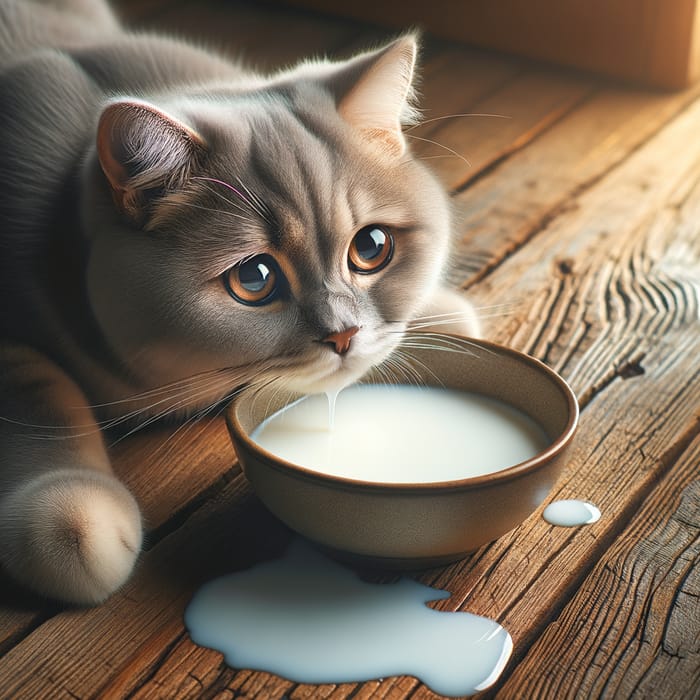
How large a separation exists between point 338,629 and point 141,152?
480mm

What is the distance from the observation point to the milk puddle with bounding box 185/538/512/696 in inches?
32.4

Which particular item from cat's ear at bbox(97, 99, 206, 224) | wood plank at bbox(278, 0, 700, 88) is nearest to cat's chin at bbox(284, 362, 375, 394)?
cat's ear at bbox(97, 99, 206, 224)

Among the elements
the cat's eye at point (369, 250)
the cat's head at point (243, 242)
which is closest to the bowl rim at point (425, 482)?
the cat's head at point (243, 242)

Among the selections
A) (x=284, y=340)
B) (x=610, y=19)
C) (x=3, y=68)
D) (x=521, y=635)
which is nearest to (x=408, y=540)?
(x=521, y=635)

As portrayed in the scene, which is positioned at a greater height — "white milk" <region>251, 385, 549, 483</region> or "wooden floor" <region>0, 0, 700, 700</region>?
"white milk" <region>251, 385, 549, 483</region>

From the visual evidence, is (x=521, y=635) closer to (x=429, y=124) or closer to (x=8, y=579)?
(x=8, y=579)

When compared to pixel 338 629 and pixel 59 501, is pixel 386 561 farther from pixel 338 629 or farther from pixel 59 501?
pixel 59 501

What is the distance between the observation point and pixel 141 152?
93 cm

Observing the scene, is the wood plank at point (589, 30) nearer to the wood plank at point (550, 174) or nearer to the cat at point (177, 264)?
the wood plank at point (550, 174)

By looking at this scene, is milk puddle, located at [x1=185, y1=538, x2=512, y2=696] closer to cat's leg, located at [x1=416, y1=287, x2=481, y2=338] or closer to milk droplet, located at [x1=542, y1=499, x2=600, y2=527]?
milk droplet, located at [x1=542, y1=499, x2=600, y2=527]

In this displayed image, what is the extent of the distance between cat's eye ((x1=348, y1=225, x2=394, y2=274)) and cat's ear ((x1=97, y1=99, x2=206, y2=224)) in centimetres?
18

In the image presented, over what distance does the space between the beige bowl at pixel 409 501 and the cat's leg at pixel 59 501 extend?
0.15 m

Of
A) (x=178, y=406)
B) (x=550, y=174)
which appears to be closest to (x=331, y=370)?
(x=178, y=406)

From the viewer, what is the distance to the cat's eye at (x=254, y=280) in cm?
96
